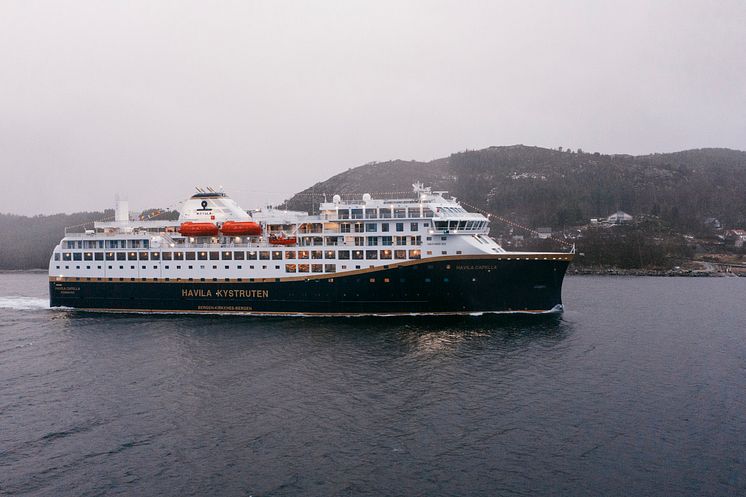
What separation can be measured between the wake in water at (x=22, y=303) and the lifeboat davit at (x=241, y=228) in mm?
23585

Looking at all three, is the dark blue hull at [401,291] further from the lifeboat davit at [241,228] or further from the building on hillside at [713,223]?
the building on hillside at [713,223]

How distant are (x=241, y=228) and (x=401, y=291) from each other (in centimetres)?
1576

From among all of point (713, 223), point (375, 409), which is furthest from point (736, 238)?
point (375, 409)

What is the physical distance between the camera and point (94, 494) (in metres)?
16.5

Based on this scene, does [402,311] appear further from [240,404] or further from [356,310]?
[240,404]

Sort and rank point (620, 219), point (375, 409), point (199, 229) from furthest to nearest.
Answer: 1. point (620, 219)
2. point (199, 229)
3. point (375, 409)

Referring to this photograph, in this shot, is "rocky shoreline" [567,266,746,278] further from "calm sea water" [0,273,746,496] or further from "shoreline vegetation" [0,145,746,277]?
"calm sea water" [0,273,746,496]

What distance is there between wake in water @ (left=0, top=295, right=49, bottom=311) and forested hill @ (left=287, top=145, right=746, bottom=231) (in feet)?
286

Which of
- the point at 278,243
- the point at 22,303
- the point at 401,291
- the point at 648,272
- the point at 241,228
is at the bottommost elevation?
the point at 648,272

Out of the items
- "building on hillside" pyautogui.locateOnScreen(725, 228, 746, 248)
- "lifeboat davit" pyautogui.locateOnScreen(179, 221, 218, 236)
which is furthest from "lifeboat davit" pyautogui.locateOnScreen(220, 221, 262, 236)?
"building on hillside" pyautogui.locateOnScreen(725, 228, 746, 248)

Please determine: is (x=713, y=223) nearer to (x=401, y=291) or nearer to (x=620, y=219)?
(x=620, y=219)

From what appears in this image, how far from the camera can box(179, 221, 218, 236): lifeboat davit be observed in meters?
45.8

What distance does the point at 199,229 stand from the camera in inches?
1804

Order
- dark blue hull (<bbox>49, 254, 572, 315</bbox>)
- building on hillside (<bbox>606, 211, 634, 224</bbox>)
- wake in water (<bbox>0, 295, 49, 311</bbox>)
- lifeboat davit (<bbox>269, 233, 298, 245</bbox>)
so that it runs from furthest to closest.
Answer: building on hillside (<bbox>606, 211, 634, 224</bbox>)
wake in water (<bbox>0, 295, 49, 311</bbox>)
lifeboat davit (<bbox>269, 233, 298, 245</bbox>)
dark blue hull (<bbox>49, 254, 572, 315</bbox>)
